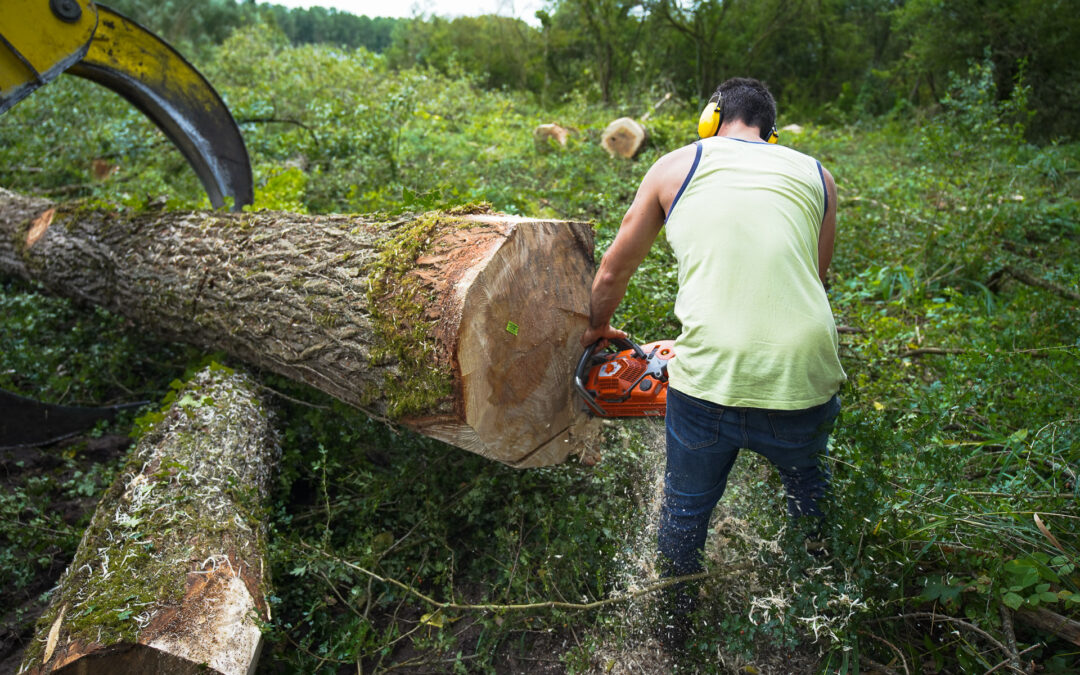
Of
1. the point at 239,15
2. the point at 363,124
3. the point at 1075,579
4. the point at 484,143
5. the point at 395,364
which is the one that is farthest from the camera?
the point at 239,15

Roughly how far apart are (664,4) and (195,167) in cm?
1094

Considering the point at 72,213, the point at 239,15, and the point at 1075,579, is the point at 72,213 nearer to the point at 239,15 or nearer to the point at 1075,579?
the point at 1075,579

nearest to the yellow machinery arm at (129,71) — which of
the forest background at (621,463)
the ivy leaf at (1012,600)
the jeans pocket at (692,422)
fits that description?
the forest background at (621,463)

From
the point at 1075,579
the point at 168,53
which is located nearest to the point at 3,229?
the point at 168,53

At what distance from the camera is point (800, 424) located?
6.56 ft

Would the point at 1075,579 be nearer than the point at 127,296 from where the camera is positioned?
Yes

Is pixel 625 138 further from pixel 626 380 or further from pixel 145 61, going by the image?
pixel 626 380

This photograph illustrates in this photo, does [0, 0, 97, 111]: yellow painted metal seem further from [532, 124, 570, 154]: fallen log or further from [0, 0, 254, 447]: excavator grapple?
[532, 124, 570, 154]: fallen log

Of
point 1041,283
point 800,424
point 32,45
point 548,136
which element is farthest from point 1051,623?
point 548,136

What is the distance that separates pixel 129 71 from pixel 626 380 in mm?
3629

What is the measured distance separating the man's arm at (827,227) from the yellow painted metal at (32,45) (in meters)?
3.57

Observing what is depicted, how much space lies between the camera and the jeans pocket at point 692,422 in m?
2.02

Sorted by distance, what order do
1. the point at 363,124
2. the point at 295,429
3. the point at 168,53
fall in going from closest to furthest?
the point at 295,429
the point at 168,53
the point at 363,124

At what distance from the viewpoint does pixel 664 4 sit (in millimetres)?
12625
